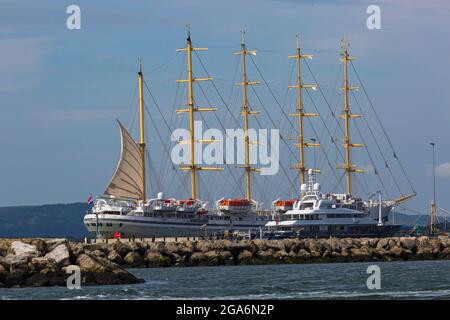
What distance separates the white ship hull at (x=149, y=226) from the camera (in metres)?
121

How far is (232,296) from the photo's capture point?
50.2 metres

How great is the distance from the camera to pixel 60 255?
56250 mm

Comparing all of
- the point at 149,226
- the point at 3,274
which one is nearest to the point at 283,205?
the point at 149,226

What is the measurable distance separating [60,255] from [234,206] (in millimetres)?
73217

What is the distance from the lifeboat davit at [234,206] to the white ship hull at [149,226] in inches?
Result: 80.5

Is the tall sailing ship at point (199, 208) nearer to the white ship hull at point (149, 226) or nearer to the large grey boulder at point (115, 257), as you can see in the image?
the white ship hull at point (149, 226)

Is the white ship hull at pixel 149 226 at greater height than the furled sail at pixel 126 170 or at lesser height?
lesser

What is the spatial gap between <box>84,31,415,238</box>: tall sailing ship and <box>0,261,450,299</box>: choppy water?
45.7m

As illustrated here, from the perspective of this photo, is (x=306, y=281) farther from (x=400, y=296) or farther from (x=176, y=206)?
(x=176, y=206)

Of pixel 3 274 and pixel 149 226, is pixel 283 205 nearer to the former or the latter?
pixel 149 226

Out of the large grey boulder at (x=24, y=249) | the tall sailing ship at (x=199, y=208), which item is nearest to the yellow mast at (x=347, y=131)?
the tall sailing ship at (x=199, y=208)

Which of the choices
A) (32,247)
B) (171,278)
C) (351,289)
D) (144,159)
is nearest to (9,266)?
(32,247)

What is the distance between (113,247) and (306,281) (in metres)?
18.7
